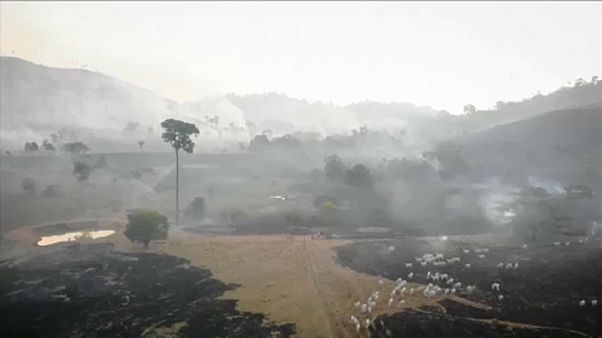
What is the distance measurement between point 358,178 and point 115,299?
81.2 metres

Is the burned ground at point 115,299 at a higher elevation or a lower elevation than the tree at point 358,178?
lower

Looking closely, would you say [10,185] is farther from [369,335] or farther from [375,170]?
[369,335]

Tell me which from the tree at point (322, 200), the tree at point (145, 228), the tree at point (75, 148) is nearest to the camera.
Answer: the tree at point (145, 228)

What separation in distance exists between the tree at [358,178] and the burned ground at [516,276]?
41.7 metres

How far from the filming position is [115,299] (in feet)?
202

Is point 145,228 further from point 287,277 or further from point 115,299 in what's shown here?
point 287,277

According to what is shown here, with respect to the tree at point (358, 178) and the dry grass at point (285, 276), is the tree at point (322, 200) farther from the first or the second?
the dry grass at point (285, 276)

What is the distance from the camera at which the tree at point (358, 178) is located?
134 m

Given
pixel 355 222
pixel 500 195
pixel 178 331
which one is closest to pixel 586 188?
pixel 500 195

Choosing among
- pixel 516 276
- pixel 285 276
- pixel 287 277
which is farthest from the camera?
pixel 285 276

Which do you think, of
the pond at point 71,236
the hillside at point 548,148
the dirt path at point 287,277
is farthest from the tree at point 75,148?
the hillside at point 548,148

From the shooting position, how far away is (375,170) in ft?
508

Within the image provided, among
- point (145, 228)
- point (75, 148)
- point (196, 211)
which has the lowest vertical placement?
point (145, 228)

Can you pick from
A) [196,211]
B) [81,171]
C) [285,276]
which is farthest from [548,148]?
[81,171]
